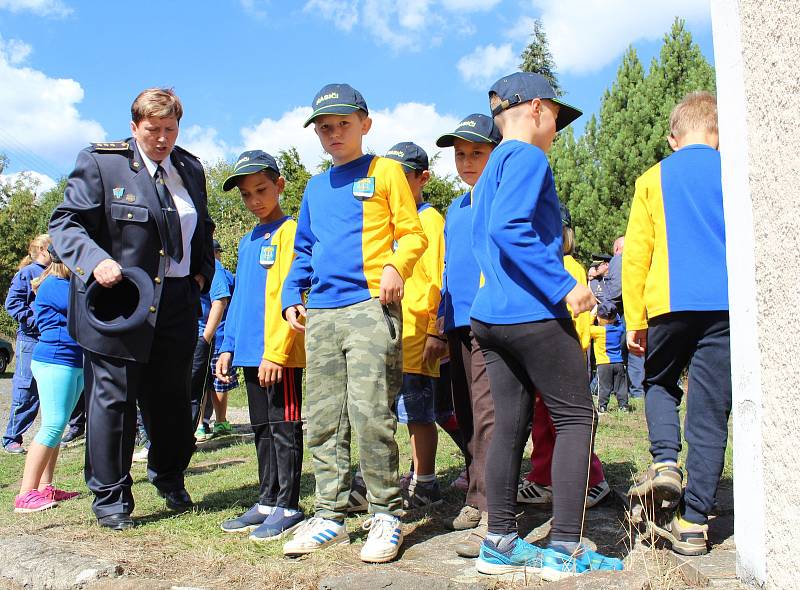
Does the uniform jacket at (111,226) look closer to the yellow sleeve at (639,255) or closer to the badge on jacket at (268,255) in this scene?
the badge on jacket at (268,255)

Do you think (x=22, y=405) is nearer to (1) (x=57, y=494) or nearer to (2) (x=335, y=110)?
(1) (x=57, y=494)

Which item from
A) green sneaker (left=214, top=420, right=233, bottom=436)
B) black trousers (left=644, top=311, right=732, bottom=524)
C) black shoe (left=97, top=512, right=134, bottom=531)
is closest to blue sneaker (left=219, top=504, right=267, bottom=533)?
black shoe (left=97, top=512, right=134, bottom=531)

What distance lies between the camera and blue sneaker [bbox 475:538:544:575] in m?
3.18

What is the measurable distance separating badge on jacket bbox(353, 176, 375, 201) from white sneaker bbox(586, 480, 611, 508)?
2102mm

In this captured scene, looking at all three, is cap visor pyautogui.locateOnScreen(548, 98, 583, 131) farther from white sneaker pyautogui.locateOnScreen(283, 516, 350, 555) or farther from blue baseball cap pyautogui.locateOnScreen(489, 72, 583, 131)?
white sneaker pyautogui.locateOnScreen(283, 516, 350, 555)

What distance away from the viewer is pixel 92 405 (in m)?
4.40

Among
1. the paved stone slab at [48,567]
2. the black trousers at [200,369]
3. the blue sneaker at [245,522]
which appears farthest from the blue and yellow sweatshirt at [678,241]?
the black trousers at [200,369]

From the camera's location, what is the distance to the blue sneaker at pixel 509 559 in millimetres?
3178

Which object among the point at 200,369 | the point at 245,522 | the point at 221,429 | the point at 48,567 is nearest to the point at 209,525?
the point at 245,522

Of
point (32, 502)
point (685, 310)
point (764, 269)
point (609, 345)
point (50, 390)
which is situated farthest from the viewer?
Result: point (609, 345)

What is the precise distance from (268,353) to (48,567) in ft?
4.77

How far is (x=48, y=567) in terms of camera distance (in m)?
3.43

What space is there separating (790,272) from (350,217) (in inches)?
82.0

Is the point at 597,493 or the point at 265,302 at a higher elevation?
the point at 265,302
